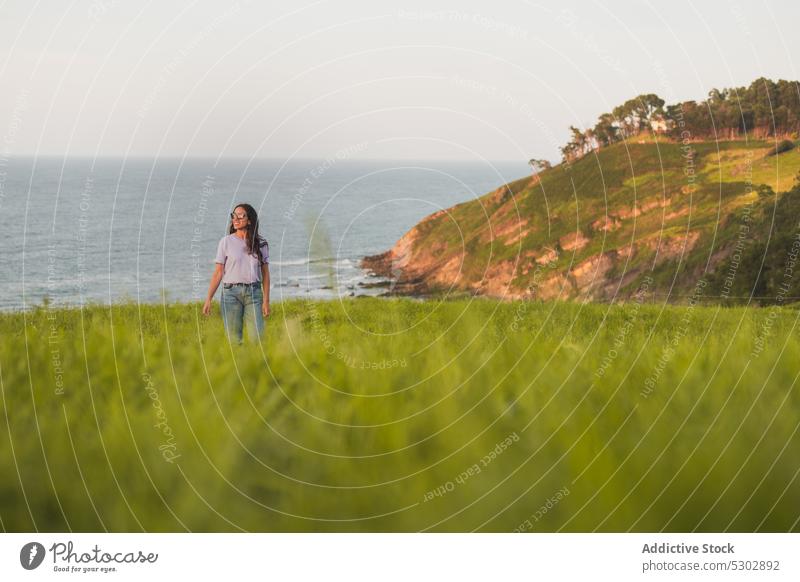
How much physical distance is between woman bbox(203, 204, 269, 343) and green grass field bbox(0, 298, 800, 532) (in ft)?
7.41

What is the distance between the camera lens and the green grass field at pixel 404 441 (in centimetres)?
361

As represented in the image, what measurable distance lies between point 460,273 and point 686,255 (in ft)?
21.5

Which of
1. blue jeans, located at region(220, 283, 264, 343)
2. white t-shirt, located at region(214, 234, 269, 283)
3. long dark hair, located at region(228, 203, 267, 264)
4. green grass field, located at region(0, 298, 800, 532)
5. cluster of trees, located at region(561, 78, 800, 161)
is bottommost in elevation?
green grass field, located at region(0, 298, 800, 532)

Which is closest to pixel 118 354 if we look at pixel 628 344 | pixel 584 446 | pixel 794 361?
pixel 584 446

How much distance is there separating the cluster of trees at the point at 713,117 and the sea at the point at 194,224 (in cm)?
565

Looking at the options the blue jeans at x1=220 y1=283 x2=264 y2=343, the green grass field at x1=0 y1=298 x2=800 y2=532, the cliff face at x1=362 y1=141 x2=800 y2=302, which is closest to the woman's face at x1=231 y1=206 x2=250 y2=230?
the blue jeans at x1=220 y1=283 x2=264 y2=343

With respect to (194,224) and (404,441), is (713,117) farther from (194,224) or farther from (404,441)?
(404,441)

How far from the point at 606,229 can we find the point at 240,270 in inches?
664

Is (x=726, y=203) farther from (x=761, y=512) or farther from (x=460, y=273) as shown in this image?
(x=761, y=512)

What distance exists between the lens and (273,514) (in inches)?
140

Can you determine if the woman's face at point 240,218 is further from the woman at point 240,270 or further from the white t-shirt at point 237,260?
the white t-shirt at point 237,260

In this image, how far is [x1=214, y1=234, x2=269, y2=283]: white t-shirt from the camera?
8.03 meters

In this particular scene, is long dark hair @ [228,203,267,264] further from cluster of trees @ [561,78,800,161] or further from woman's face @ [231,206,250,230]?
cluster of trees @ [561,78,800,161]

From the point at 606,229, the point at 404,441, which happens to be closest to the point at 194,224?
the point at 606,229
